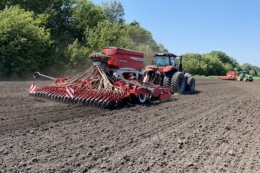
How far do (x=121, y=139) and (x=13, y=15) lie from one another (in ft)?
55.1

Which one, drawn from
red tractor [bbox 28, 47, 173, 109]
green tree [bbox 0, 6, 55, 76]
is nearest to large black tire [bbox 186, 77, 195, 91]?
red tractor [bbox 28, 47, 173, 109]

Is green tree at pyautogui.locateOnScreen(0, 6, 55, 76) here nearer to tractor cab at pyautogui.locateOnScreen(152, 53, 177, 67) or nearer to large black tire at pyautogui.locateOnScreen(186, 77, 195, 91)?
tractor cab at pyautogui.locateOnScreen(152, 53, 177, 67)

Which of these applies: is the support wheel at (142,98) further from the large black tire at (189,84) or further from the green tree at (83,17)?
the green tree at (83,17)

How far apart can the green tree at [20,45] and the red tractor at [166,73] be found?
9791 millimetres

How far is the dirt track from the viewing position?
390 cm

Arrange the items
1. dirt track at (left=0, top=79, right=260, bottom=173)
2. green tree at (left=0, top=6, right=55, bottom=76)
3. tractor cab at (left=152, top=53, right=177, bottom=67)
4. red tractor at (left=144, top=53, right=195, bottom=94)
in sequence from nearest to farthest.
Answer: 1. dirt track at (left=0, top=79, right=260, bottom=173)
2. red tractor at (left=144, top=53, right=195, bottom=94)
3. tractor cab at (left=152, top=53, right=177, bottom=67)
4. green tree at (left=0, top=6, right=55, bottom=76)

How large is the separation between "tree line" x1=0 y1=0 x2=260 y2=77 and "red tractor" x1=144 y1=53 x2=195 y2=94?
32.4 feet

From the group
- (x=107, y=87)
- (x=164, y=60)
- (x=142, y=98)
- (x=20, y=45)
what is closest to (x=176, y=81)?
(x=164, y=60)

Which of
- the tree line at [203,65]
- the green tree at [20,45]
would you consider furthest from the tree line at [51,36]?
the tree line at [203,65]

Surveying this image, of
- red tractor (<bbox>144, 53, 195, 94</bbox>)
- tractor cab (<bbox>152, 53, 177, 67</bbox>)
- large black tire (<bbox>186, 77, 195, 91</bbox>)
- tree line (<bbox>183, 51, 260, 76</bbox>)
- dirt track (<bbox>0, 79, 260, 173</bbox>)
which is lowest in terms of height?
dirt track (<bbox>0, 79, 260, 173</bbox>)

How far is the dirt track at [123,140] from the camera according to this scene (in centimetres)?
390

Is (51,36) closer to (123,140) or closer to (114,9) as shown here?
(123,140)

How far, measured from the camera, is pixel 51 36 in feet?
76.1

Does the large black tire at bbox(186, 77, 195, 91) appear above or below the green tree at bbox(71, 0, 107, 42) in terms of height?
below
